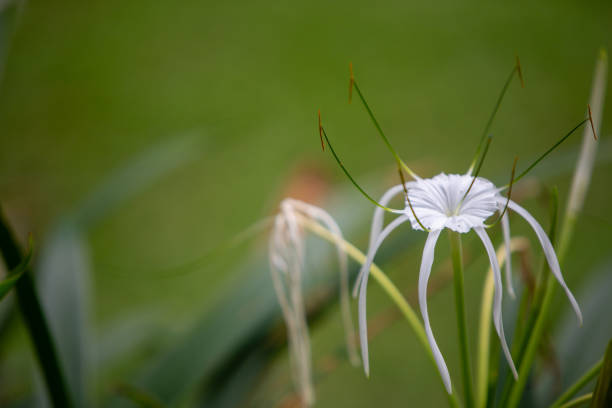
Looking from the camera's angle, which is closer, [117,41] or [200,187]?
[200,187]

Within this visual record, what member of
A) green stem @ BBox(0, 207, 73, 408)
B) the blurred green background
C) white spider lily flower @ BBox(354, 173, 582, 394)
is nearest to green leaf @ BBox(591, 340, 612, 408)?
white spider lily flower @ BBox(354, 173, 582, 394)

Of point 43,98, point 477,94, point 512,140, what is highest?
point 43,98

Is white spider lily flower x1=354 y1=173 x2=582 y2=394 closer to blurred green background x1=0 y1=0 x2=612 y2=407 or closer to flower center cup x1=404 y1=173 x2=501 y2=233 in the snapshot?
flower center cup x1=404 y1=173 x2=501 y2=233

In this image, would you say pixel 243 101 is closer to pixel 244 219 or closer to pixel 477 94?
pixel 244 219

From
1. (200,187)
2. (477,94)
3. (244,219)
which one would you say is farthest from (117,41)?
(477,94)

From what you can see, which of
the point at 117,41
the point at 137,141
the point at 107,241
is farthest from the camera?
the point at 117,41

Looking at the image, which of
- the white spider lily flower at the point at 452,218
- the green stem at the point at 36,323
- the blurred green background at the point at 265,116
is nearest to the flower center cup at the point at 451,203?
the white spider lily flower at the point at 452,218
